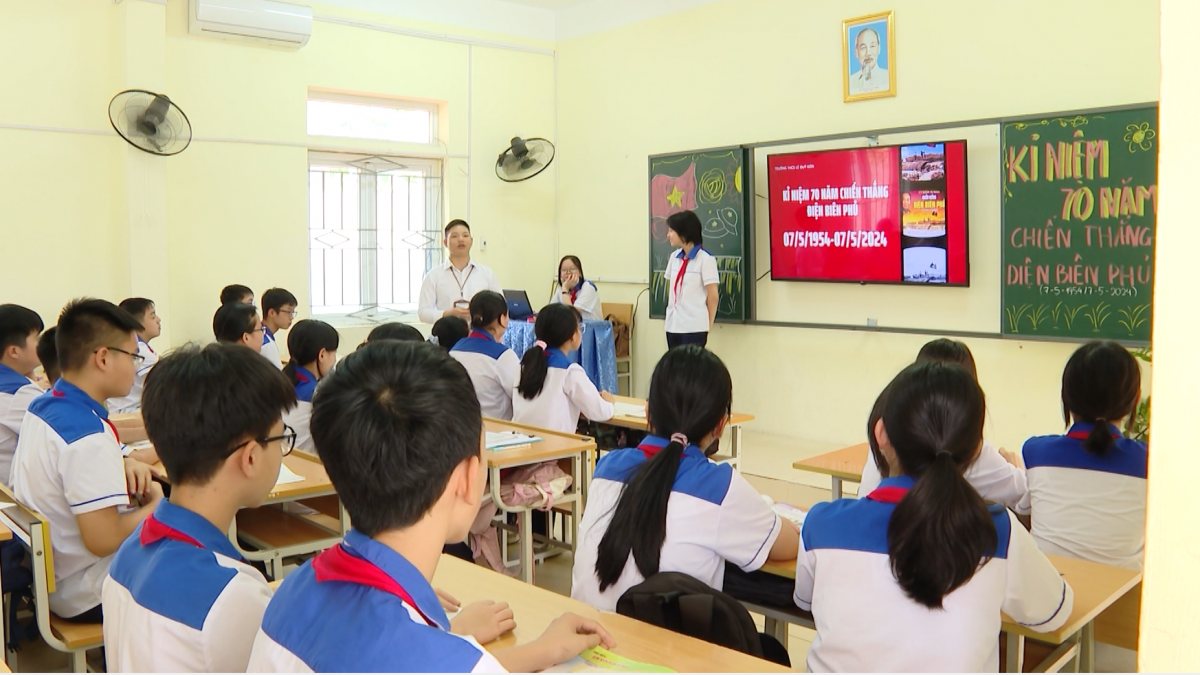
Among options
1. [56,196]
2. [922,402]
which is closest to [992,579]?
[922,402]

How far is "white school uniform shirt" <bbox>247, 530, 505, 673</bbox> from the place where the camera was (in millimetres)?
985

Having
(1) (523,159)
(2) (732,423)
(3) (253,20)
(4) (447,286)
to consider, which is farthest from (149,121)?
(2) (732,423)

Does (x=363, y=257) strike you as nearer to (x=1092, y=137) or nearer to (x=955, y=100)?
(x=955, y=100)

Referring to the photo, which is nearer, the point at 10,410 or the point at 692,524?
the point at 692,524

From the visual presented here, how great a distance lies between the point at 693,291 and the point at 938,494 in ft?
16.5

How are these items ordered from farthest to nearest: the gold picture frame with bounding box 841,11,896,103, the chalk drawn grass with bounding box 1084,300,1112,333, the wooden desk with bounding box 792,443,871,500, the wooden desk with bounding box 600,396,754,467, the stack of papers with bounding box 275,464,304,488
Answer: the gold picture frame with bounding box 841,11,896,103 < the chalk drawn grass with bounding box 1084,300,1112,333 < the wooden desk with bounding box 600,396,754,467 < the wooden desk with bounding box 792,443,871,500 < the stack of papers with bounding box 275,464,304,488

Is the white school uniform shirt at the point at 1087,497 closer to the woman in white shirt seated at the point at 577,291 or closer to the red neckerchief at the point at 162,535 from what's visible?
the red neckerchief at the point at 162,535

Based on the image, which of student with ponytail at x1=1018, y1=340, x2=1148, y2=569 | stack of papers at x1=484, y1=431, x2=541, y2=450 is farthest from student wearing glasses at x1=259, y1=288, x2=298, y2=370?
student with ponytail at x1=1018, y1=340, x2=1148, y2=569

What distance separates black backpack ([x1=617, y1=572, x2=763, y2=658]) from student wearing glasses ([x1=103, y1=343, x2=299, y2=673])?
634 millimetres

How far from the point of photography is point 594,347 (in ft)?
23.4

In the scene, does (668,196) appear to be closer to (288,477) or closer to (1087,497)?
(288,477)

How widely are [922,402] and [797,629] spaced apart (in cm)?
191

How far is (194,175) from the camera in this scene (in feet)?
21.6

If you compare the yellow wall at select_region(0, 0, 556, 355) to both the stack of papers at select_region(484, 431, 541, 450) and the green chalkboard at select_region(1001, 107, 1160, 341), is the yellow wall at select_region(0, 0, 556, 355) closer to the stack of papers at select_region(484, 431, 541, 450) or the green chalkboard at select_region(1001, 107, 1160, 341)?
the stack of papers at select_region(484, 431, 541, 450)
